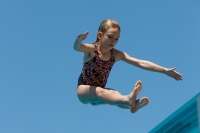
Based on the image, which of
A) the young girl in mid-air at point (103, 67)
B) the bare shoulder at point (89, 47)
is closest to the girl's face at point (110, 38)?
the young girl in mid-air at point (103, 67)

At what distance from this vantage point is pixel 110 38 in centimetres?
895

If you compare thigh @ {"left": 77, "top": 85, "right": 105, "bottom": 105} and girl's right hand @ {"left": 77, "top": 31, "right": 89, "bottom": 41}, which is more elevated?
girl's right hand @ {"left": 77, "top": 31, "right": 89, "bottom": 41}

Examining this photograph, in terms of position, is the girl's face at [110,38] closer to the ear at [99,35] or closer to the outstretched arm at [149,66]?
the ear at [99,35]

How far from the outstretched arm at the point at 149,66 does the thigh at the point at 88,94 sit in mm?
983

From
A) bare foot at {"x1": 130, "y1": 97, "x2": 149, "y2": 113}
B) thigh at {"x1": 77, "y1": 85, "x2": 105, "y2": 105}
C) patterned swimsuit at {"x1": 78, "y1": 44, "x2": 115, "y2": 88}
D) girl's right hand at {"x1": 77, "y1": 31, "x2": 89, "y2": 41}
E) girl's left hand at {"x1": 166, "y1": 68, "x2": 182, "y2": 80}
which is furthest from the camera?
patterned swimsuit at {"x1": 78, "y1": 44, "x2": 115, "y2": 88}

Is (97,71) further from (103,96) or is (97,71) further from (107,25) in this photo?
(107,25)

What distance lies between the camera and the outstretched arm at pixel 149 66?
30.4 ft

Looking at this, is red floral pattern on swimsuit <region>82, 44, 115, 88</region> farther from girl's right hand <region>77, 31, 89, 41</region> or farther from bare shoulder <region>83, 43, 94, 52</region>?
girl's right hand <region>77, 31, 89, 41</region>

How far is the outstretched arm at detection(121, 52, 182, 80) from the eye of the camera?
30.4 feet

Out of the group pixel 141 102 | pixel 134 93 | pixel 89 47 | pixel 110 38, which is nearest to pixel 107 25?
pixel 110 38

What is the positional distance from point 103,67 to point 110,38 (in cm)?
71

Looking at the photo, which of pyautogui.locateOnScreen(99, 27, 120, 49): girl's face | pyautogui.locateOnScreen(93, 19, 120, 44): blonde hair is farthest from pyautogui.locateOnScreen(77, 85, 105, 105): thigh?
pyautogui.locateOnScreen(93, 19, 120, 44): blonde hair

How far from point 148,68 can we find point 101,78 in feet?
2.94

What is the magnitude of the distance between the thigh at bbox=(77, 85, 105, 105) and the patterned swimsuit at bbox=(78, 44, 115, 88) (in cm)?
25
